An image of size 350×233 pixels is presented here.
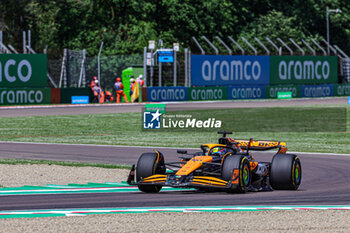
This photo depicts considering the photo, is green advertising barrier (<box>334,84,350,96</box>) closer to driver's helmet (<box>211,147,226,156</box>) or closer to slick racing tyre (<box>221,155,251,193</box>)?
driver's helmet (<box>211,147,226,156</box>)

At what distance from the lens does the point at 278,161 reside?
12742 millimetres

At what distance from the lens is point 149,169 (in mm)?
12422

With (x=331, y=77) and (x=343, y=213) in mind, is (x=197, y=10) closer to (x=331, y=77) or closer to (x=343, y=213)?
(x=331, y=77)

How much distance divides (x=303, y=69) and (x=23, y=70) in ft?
90.1

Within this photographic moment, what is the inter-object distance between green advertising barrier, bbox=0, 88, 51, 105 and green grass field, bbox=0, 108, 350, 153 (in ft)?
31.5

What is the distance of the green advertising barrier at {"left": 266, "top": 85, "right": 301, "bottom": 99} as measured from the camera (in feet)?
197

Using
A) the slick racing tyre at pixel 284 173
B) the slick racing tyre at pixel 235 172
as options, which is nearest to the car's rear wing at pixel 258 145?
the slick racing tyre at pixel 284 173

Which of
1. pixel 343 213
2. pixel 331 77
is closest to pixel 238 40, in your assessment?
pixel 331 77

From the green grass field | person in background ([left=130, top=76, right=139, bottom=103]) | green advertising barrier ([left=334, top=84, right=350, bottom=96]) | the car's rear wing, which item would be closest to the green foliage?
green advertising barrier ([left=334, top=84, right=350, bottom=96])

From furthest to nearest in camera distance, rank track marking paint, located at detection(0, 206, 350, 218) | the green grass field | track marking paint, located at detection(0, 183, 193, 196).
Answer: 1. the green grass field
2. track marking paint, located at detection(0, 183, 193, 196)
3. track marking paint, located at detection(0, 206, 350, 218)

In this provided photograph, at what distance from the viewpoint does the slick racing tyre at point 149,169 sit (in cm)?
1238

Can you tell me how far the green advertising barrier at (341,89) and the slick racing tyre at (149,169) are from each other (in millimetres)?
55511

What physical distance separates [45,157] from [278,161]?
26.1 ft

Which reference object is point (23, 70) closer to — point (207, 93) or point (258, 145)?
point (207, 93)
